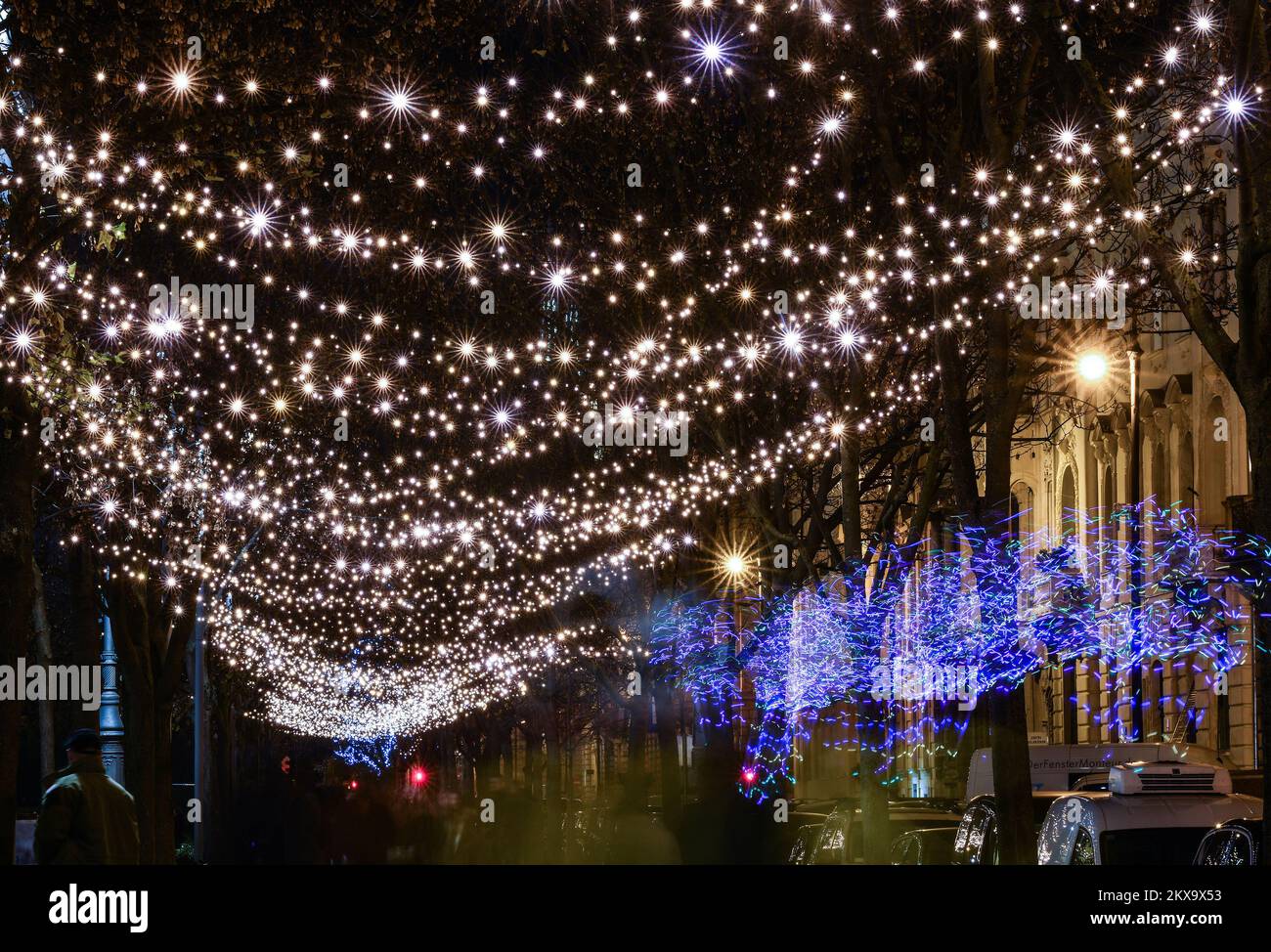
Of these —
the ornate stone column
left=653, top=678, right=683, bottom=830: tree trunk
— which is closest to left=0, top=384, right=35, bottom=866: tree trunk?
the ornate stone column

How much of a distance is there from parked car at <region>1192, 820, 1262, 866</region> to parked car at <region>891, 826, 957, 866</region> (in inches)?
198

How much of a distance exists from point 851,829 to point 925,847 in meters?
3.07

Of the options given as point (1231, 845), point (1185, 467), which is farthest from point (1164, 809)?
point (1185, 467)

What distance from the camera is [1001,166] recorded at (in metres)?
16.2

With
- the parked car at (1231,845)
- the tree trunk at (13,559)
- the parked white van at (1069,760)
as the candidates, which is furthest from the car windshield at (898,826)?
the tree trunk at (13,559)

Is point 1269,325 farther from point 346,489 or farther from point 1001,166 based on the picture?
point 346,489

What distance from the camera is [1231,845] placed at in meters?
11.9

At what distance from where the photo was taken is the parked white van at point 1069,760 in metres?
18.7

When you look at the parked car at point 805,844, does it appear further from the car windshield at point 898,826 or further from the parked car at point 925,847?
the parked car at point 925,847

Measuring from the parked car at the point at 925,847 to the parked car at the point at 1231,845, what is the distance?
198 inches

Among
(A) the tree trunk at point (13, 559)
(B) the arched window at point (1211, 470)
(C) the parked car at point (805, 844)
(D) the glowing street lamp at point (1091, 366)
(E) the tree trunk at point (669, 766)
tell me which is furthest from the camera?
(B) the arched window at point (1211, 470)

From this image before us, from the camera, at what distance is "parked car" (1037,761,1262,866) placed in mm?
12781

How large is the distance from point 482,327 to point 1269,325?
40.2 ft
